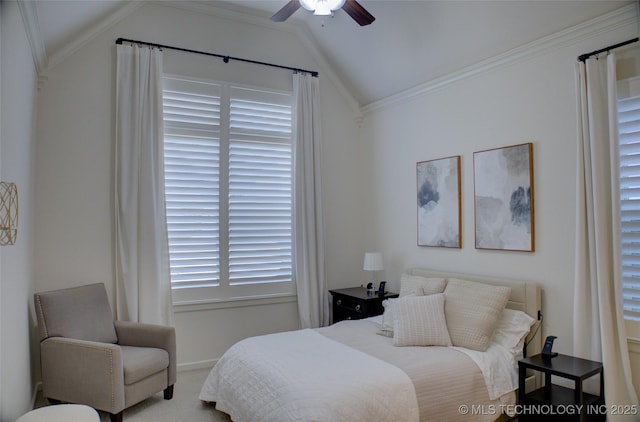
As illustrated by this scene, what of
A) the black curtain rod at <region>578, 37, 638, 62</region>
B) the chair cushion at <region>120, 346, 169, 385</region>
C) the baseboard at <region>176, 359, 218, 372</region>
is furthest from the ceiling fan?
the baseboard at <region>176, 359, 218, 372</region>

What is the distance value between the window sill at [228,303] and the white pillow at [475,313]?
1997 mm

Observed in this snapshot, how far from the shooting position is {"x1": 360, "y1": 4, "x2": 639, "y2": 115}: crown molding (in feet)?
9.67

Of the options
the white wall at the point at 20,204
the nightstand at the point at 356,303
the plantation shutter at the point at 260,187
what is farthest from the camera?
the plantation shutter at the point at 260,187

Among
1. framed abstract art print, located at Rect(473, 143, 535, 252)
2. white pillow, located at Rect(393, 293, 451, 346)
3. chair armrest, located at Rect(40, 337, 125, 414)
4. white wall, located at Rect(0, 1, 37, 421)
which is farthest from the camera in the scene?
framed abstract art print, located at Rect(473, 143, 535, 252)

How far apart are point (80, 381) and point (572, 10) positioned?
450cm

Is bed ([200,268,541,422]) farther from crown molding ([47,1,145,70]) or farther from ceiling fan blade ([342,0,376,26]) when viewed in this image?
crown molding ([47,1,145,70])

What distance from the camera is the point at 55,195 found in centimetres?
382

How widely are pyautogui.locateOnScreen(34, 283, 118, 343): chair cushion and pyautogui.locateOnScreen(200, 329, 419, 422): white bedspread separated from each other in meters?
1.10

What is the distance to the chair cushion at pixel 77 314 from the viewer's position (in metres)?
3.28

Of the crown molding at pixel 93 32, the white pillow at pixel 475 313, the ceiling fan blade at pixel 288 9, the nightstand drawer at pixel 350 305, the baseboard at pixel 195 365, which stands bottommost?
→ the baseboard at pixel 195 365

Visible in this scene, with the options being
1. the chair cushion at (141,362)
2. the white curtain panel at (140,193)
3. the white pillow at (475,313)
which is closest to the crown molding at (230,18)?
the white curtain panel at (140,193)

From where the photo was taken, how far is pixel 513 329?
331cm

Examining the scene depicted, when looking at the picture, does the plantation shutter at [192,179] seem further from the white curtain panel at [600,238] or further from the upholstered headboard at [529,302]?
the white curtain panel at [600,238]

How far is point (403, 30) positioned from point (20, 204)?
3.54 metres
